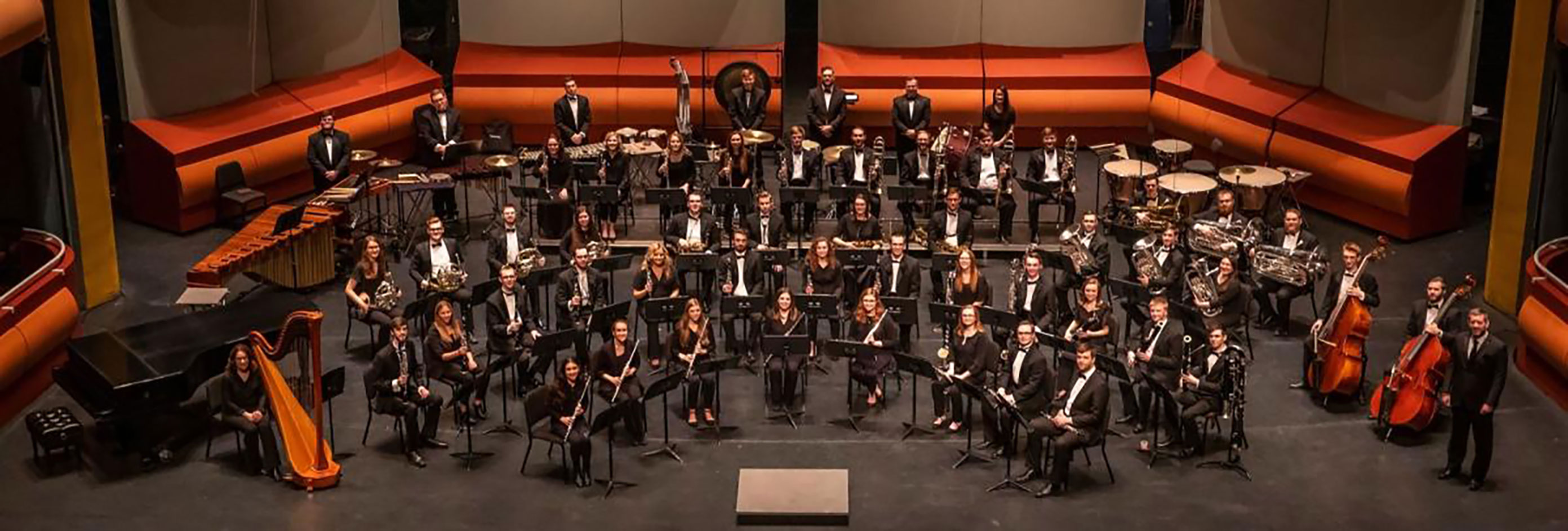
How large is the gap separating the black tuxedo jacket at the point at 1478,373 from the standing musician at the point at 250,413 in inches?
363

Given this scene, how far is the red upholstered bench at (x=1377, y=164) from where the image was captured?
69.6 feet

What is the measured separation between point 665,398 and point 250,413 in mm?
3326

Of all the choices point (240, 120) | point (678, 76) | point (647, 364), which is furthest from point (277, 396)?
point (678, 76)

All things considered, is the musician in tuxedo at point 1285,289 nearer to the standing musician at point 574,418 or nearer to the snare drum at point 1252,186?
the snare drum at point 1252,186

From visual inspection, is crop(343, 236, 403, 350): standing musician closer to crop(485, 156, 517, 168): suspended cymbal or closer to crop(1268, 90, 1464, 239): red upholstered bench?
crop(485, 156, 517, 168): suspended cymbal

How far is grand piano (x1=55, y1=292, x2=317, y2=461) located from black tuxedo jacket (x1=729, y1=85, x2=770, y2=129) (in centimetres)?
805

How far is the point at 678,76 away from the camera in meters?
23.9

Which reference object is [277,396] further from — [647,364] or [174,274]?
[174,274]

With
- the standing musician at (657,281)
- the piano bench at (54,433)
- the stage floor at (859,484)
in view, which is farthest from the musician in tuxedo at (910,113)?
the piano bench at (54,433)

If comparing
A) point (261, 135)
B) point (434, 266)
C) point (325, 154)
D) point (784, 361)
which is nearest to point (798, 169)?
point (434, 266)

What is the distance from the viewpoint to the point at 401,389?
635 inches

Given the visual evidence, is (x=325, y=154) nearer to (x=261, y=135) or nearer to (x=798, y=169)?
(x=261, y=135)

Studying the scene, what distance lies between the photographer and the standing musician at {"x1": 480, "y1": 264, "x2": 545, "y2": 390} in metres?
17.6

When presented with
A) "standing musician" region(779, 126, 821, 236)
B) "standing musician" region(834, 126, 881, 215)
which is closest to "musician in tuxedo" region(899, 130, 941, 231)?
"standing musician" region(834, 126, 881, 215)
